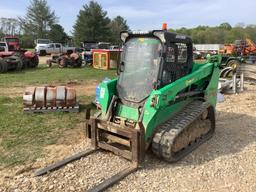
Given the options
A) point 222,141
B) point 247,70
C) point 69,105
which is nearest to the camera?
point 222,141

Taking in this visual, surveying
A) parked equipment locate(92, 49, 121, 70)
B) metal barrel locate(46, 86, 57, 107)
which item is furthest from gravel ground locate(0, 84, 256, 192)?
parked equipment locate(92, 49, 121, 70)

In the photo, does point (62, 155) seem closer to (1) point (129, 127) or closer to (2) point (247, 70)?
(1) point (129, 127)

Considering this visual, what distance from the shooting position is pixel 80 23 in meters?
58.1

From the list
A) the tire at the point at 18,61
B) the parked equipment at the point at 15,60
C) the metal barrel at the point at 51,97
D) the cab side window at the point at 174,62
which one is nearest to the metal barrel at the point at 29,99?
the metal barrel at the point at 51,97

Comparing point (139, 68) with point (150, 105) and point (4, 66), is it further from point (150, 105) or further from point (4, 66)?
point (4, 66)

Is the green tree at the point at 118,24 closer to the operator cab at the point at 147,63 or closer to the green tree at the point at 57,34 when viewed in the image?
the green tree at the point at 57,34

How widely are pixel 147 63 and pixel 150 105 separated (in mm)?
921

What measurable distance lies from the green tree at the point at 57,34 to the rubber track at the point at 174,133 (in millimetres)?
59969

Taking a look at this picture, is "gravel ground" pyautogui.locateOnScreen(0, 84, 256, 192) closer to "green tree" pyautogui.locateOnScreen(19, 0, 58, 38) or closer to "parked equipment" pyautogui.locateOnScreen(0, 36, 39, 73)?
"parked equipment" pyautogui.locateOnScreen(0, 36, 39, 73)

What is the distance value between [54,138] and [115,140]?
1872 millimetres

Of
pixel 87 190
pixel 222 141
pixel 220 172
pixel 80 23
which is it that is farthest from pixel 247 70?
pixel 80 23

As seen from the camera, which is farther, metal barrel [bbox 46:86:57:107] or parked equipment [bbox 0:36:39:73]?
parked equipment [bbox 0:36:39:73]

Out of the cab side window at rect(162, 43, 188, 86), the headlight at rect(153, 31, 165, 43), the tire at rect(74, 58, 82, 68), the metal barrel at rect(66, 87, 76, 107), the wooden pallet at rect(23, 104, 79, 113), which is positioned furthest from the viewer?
the tire at rect(74, 58, 82, 68)

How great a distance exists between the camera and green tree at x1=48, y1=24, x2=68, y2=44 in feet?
206
